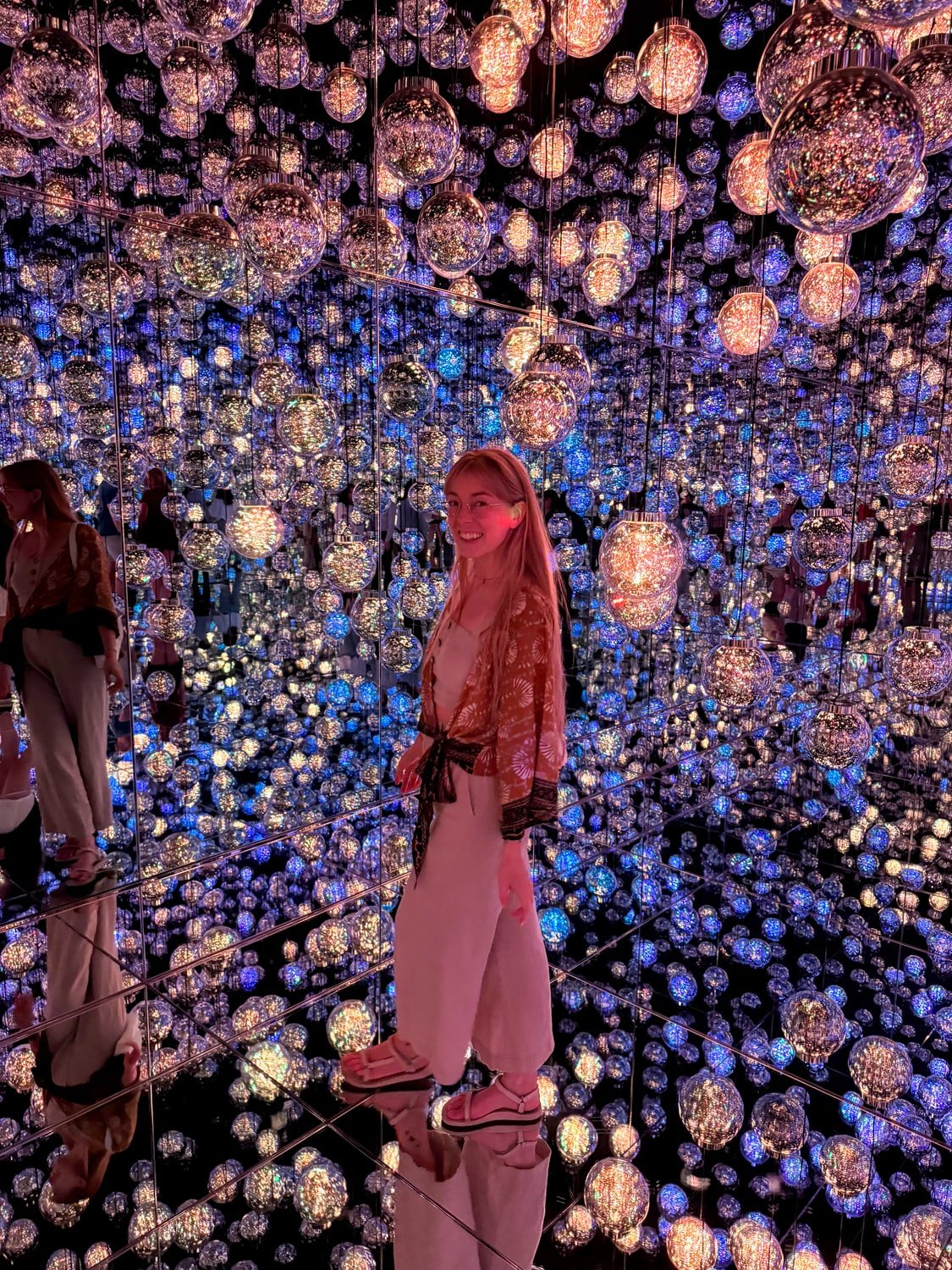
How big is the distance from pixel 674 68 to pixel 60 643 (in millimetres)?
2600

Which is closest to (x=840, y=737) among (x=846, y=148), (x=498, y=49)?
(x=846, y=148)

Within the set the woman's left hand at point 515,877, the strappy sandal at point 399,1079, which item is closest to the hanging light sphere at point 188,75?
the woman's left hand at point 515,877

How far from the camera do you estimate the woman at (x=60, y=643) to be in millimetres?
2863

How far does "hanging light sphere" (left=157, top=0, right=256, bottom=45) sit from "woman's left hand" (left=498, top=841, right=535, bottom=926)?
1839 millimetres

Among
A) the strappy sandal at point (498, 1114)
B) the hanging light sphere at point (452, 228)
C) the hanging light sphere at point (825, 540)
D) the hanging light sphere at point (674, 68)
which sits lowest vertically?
the strappy sandal at point (498, 1114)

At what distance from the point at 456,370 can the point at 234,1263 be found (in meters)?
2.65

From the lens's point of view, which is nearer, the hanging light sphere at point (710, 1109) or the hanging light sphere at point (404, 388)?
the hanging light sphere at point (710, 1109)

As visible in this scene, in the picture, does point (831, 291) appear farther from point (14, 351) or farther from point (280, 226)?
point (14, 351)

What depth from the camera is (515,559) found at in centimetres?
180

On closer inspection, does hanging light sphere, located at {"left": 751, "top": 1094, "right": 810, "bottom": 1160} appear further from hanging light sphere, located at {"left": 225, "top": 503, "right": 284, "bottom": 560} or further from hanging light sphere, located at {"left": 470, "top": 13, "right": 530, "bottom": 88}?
hanging light sphere, located at {"left": 470, "top": 13, "right": 530, "bottom": 88}

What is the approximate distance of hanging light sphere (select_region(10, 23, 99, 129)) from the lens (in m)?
1.69

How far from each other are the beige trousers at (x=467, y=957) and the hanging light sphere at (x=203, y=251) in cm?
121

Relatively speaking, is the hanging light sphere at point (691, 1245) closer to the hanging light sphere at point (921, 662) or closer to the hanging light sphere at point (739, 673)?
the hanging light sphere at point (739, 673)

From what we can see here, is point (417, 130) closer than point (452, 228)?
Yes
